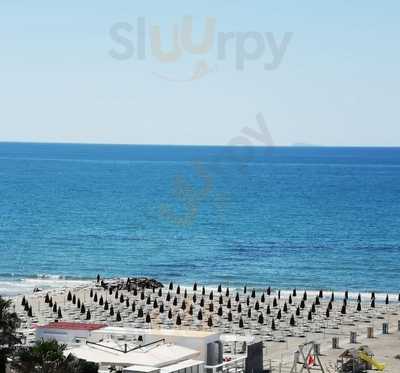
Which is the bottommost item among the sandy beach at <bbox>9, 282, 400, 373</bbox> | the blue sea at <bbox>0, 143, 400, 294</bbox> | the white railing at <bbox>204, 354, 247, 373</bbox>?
the white railing at <bbox>204, 354, 247, 373</bbox>

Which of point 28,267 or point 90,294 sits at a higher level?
point 28,267

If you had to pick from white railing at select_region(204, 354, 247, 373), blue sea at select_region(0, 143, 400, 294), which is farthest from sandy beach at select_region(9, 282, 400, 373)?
blue sea at select_region(0, 143, 400, 294)

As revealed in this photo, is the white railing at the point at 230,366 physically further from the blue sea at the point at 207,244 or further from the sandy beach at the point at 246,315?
the blue sea at the point at 207,244

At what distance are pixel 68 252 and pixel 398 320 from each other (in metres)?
63.5

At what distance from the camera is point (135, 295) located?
2977 inches

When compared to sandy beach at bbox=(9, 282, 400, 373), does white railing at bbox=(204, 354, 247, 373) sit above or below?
below

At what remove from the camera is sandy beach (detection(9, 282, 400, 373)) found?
5744cm

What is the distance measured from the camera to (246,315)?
2672 inches

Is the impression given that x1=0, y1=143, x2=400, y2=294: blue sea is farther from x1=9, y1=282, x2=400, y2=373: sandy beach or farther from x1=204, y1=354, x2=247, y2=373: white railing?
x1=204, y1=354, x2=247, y2=373: white railing

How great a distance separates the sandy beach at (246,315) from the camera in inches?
2261

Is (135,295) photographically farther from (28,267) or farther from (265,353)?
(28,267)

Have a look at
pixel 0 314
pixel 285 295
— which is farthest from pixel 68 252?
pixel 0 314

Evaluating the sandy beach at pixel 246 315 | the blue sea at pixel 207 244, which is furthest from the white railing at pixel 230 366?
the blue sea at pixel 207 244

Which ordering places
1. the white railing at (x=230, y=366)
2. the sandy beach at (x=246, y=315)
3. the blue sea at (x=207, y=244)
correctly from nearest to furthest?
the white railing at (x=230, y=366) < the sandy beach at (x=246, y=315) < the blue sea at (x=207, y=244)
